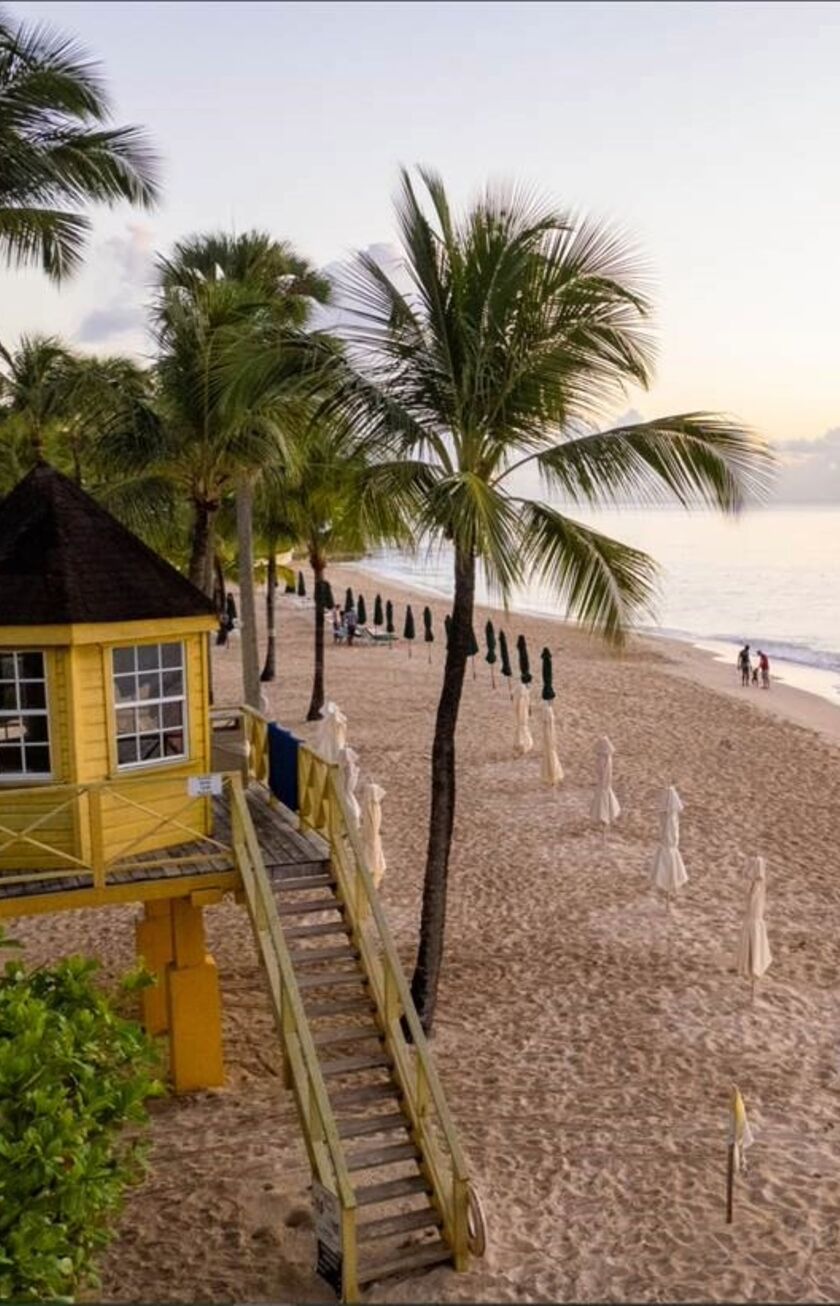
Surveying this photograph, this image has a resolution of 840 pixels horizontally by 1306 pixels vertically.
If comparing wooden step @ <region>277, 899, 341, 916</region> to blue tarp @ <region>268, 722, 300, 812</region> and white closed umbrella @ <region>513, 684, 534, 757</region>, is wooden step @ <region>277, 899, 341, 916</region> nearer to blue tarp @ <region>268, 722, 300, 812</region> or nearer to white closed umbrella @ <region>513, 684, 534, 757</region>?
blue tarp @ <region>268, 722, 300, 812</region>

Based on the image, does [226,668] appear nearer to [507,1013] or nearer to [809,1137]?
[507,1013]

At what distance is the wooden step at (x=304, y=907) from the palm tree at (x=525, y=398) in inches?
99.0

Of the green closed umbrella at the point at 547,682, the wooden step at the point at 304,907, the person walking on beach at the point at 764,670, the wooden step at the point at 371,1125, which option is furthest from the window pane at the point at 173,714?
the person walking on beach at the point at 764,670

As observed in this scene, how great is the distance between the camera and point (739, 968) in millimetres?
12773

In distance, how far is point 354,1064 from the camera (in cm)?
902

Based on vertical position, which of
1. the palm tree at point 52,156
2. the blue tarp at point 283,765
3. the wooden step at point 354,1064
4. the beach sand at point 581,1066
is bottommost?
the beach sand at point 581,1066

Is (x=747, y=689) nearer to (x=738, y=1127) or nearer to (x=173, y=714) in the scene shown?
(x=173, y=714)

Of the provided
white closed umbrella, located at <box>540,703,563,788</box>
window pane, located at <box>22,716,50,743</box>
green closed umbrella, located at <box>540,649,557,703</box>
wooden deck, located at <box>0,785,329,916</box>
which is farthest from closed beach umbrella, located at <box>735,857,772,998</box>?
green closed umbrella, located at <box>540,649,557,703</box>

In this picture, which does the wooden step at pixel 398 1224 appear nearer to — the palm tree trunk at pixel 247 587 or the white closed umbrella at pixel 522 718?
the palm tree trunk at pixel 247 587

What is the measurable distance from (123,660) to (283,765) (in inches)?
96.8

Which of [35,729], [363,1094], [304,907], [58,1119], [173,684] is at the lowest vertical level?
Result: [363,1094]

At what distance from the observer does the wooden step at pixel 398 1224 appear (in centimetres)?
808

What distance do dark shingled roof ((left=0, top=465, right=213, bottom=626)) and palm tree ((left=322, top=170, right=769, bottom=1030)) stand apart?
2664 mm

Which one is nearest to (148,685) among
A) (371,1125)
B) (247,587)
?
(371,1125)
